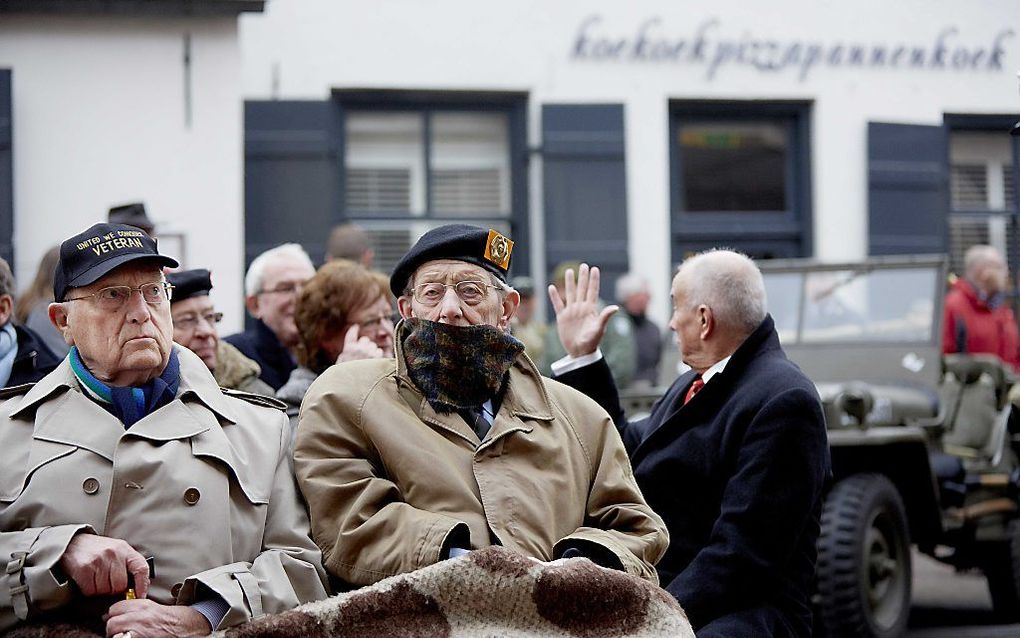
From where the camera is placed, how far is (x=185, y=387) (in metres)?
3.37

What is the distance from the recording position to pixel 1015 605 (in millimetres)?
8367

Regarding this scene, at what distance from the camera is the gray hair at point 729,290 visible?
14.5 feet

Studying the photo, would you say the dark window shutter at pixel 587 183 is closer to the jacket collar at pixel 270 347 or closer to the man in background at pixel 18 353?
the jacket collar at pixel 270 347

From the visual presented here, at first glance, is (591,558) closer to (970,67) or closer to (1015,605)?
(1015,605)

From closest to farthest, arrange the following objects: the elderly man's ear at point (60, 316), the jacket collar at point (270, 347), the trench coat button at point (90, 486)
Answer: the trench coat button at point (90, 486) → the elderly man's ear at point (60, 316) → the jacket collar at point (270, 347)

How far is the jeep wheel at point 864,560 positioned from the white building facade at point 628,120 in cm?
541

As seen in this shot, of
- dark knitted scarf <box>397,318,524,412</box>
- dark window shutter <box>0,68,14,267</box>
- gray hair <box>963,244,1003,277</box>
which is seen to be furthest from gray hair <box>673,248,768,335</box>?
dark window shutter <box>0,68,14,267</box>

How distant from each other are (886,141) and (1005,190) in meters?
1.84

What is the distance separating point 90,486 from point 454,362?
2.88ft

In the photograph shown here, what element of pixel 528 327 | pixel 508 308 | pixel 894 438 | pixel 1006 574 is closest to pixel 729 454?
pixel 508 308

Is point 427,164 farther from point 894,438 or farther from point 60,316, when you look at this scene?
point 60,316

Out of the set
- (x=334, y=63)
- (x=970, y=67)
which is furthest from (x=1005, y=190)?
(x=334, y=63)

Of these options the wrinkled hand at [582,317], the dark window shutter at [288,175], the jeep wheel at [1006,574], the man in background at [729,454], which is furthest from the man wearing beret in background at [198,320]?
the dark window shutter at [288,175]

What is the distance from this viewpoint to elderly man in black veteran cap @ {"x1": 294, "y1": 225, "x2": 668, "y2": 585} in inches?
129
